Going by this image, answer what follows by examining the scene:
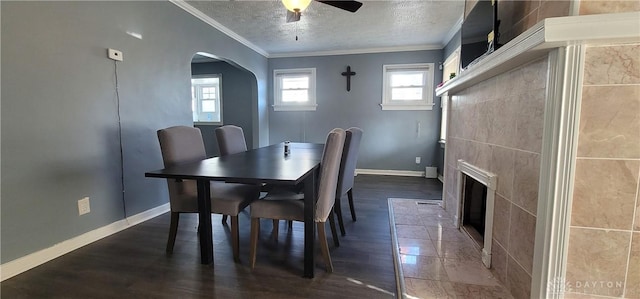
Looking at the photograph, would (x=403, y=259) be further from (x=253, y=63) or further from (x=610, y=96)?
(x=253, y=63)

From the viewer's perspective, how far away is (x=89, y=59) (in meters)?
2.16

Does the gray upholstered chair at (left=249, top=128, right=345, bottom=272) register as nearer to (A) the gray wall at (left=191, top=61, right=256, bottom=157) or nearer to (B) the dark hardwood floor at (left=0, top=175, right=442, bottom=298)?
(B) the dark hardwood floor at (left=0, top=175, right=442, bottom=298)

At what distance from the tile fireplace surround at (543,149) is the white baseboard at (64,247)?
302 cm

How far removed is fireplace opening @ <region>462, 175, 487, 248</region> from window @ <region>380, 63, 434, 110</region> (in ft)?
9.15

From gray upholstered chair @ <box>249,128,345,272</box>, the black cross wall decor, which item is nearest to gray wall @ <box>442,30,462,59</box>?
the black cross wall decor

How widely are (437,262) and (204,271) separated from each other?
1.55 m

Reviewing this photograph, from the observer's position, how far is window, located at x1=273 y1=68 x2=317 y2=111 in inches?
207

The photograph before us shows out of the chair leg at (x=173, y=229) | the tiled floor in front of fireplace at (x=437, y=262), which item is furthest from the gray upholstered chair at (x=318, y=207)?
the chair leg at (x=173, y=229)

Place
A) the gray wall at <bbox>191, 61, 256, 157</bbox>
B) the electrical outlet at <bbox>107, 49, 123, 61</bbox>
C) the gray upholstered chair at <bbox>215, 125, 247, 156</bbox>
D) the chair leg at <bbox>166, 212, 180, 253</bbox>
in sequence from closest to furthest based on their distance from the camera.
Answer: the chair leg at <bbox>166, 212, 180, 253</bbox>
the electrical outlet at <bbox>107, 49, 123, 61</bbox>
the gray upholstered chair at <bbox>215, 125, 247, 156</bbox>
the gray wall at <bbox>191, 61, 256, 157</bbox>

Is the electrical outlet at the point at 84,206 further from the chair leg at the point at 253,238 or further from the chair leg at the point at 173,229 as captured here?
the chair leg at the point at 253,238

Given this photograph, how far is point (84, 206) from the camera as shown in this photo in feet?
7.12


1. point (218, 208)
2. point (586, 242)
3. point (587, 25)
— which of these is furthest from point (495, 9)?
point (218, 208)

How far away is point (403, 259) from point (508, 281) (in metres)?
0.59

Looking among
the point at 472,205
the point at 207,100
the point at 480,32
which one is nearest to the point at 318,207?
the point at 472,205
